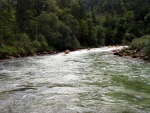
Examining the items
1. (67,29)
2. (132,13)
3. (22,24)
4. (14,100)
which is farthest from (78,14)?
(14,100)

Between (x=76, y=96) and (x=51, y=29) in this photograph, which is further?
(x=51, y=29)

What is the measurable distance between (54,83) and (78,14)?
82449mm

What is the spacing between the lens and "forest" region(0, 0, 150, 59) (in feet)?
163

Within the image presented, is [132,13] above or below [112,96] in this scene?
above

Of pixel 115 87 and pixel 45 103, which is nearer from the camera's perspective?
pixel 45 103

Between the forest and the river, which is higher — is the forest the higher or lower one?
the higher one

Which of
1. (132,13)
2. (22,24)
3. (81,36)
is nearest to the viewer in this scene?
(22,24)

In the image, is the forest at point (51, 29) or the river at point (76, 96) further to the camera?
the forest at point (51, 29)

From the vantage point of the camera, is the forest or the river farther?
the forest

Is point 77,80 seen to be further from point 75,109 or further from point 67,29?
point 67,29

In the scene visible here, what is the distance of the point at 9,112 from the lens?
1024cm

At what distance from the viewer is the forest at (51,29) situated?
49.8 meters

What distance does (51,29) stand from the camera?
66250 mm

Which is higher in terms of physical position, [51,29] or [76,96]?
[51,29]
